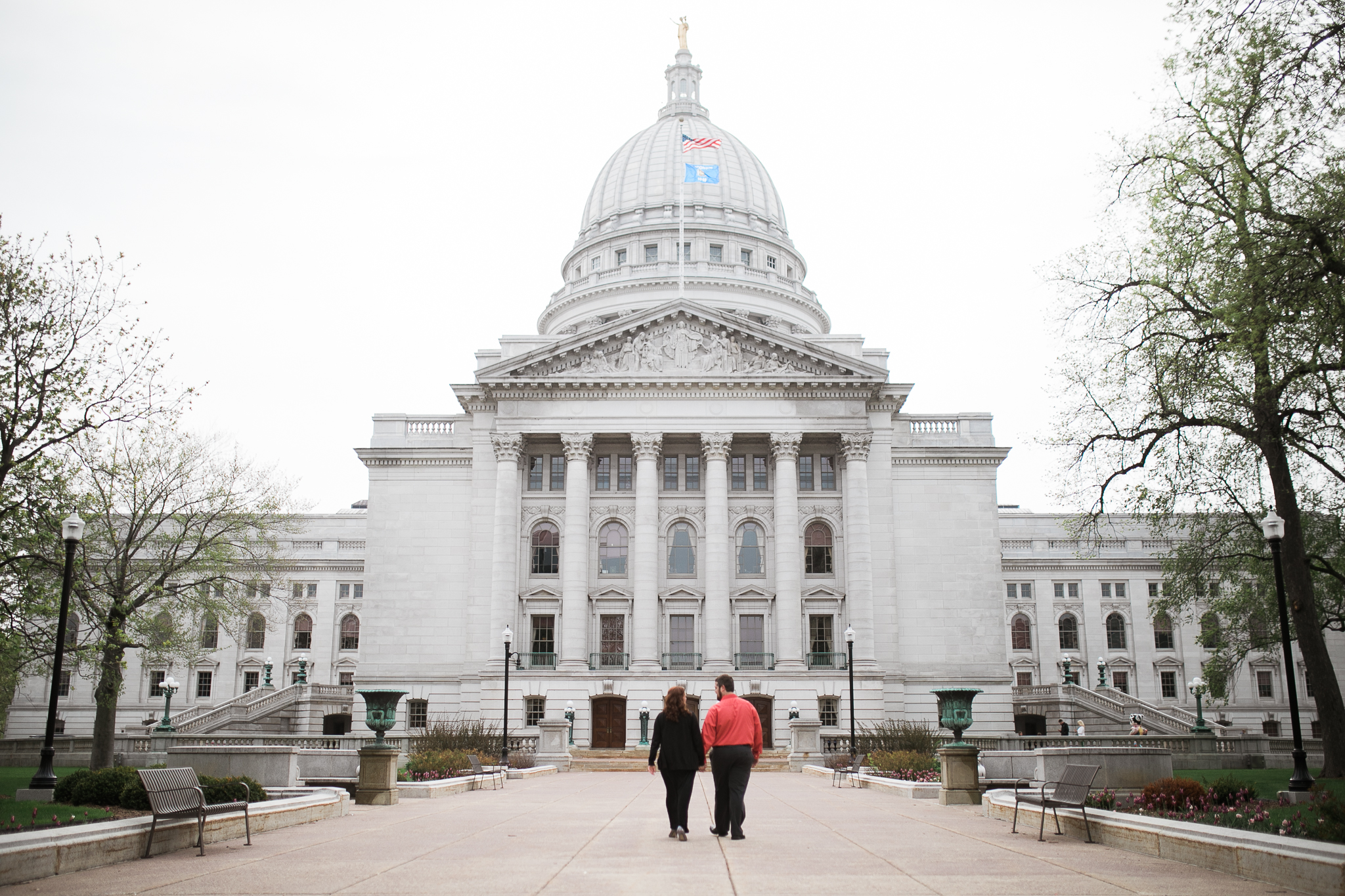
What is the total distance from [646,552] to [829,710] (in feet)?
38.8

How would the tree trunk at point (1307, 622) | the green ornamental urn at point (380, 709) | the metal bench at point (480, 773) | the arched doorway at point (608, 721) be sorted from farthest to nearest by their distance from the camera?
1. the arched doorway at point (608, 721)
2. the metal bench at point (480, 773)
3. the tree trunk at point (1307, 622)
4. the green ornamental urn at point (380, 709)

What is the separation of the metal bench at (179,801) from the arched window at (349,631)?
220 ft

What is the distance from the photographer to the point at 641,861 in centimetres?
1348

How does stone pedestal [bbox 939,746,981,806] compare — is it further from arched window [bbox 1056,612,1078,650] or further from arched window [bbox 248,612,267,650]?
arched window [bbox 248,612,267,650]

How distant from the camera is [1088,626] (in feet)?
266

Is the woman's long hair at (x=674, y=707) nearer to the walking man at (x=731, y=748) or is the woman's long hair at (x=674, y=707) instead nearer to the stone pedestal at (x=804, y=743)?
the walking man at (x=731, y=748)

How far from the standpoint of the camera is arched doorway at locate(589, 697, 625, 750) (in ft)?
181

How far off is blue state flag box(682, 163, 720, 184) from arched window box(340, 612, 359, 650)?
38761 millimetres

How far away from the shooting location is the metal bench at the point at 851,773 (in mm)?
32656

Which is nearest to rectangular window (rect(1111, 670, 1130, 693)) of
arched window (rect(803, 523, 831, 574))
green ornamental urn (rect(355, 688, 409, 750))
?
arched window (rect(803, 523, 831, 574))

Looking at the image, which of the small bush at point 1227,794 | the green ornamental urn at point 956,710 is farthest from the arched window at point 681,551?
the small bush at point 1227,794

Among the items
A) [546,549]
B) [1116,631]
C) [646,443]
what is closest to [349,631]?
[546,549]

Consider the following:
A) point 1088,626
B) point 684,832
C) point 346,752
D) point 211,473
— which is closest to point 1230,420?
point 684,832

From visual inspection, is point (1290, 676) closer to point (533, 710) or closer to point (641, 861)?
point (641, 861)
